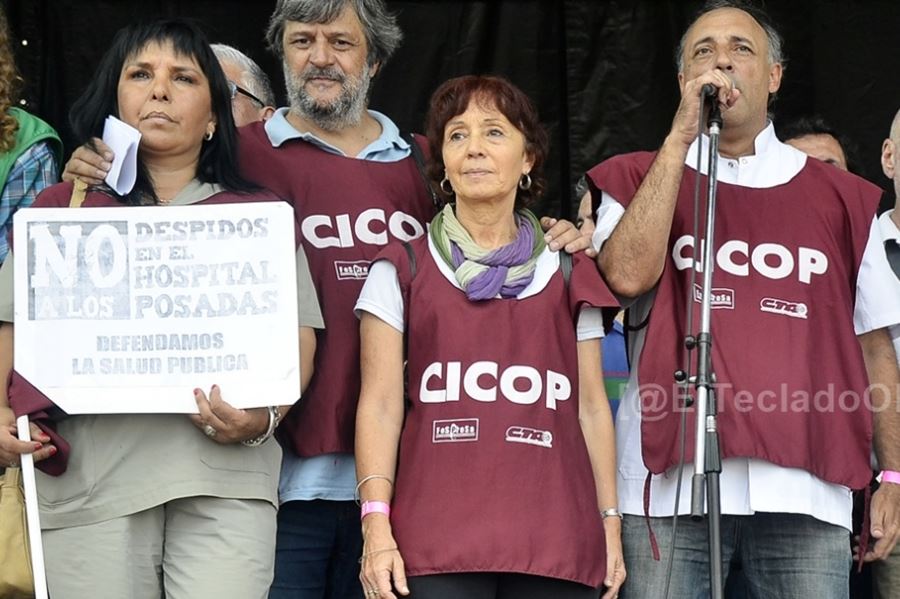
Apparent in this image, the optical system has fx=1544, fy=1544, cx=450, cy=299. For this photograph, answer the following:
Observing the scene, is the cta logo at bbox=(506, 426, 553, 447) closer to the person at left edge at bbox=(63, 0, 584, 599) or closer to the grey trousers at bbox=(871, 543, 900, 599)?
the person at left edge at bbox=(63, 0, 584, 599)

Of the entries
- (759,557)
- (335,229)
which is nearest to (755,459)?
(759,557)

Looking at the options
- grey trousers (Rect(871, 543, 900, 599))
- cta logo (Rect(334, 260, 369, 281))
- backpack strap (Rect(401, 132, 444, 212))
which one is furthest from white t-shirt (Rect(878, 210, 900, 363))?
cta logo (Rect(334, 260, 369, 281))

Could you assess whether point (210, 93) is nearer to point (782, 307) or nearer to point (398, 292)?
point (398, 292)

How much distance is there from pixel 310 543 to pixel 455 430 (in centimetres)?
67

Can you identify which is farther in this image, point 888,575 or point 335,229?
point 888,575

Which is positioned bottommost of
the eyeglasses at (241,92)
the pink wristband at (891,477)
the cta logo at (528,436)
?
the pink wristband at (891,477)

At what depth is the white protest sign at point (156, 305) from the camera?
3.46 metres

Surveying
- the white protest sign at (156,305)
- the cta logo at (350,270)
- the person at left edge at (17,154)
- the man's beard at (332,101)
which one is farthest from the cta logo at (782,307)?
the person at left edge at (17,154)

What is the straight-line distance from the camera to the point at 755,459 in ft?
12.2

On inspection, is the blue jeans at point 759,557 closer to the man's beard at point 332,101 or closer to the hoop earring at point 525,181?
the hoop earring at point 525,181

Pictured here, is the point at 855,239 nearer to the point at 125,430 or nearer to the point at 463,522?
the point at 463,522

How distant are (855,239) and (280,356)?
1522 mm

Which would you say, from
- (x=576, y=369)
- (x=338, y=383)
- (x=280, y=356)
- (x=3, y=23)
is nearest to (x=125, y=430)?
(x=280, y=356)

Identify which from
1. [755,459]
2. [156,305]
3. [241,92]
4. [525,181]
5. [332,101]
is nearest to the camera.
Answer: [156,305]
